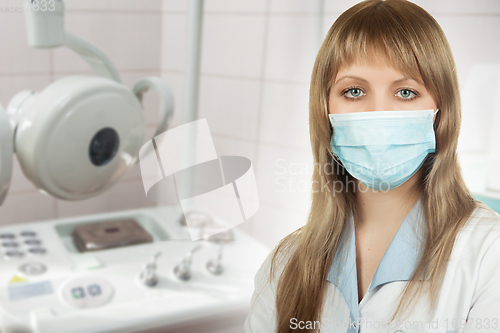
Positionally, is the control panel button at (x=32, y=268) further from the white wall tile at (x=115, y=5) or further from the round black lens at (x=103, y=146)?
the white wall tile at (x=115, y=5)

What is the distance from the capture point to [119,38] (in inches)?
37.2

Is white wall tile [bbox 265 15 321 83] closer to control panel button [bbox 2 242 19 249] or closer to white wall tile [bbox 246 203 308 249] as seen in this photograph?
white wall tile [bbox 246 203 308 249]

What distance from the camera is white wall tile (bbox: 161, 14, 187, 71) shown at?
99cm

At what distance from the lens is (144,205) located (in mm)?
1042

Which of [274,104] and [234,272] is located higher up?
[274,104]

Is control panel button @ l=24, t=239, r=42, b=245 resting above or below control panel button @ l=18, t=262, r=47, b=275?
above

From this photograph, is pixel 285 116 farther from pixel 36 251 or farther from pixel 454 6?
pixel 36 251

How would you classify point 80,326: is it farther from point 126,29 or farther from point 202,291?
point 126,29

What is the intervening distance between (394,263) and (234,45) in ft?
2.21

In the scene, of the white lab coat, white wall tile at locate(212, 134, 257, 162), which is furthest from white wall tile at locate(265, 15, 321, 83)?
the white lab coat

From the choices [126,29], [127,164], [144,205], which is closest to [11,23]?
[126,29]

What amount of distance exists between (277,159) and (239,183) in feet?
0.37

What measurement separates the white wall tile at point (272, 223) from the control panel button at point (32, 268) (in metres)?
0.49

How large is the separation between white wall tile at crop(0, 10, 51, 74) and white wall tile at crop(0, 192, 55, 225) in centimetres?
25
